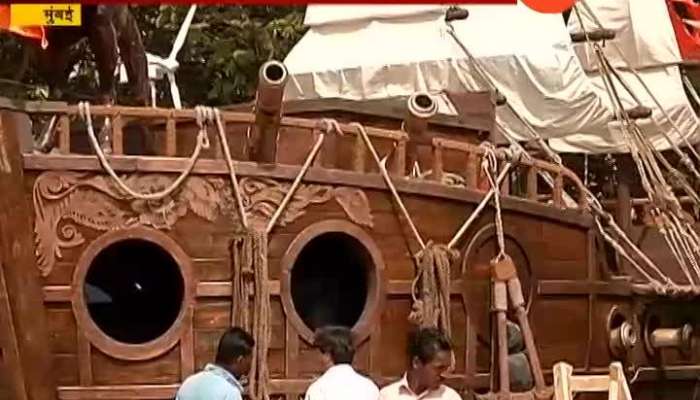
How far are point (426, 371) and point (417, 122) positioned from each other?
2317mm

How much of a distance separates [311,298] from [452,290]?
2.13 ft

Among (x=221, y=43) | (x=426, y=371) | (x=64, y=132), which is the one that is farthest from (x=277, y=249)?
(x=221, y=43)

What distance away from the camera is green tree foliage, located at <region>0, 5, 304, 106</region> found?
14852 millimetres

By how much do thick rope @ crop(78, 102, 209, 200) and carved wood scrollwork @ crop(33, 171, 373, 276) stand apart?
0.03 metres

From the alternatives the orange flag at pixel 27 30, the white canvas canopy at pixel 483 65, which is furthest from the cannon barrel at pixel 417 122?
the white canvas canopy at pixel 483 65

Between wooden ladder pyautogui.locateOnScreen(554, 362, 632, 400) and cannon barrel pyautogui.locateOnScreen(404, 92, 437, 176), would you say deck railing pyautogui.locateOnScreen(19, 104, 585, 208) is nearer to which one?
cannon barrel pyautogui.locateOnScreen(404, 92, 437, 176)

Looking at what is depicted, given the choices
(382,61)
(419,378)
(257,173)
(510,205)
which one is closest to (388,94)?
(382,61)

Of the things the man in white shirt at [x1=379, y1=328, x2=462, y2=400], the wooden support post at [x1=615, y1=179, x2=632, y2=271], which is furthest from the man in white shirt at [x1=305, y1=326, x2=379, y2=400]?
the wooden support post at [x1=615, y1=179, x2=632, y2=271]

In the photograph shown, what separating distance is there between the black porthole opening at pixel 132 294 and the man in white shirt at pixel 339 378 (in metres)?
1.83

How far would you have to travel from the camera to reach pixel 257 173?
6.66m

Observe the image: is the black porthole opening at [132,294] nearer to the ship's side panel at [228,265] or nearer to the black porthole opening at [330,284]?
the ship's side panel at [228,265]

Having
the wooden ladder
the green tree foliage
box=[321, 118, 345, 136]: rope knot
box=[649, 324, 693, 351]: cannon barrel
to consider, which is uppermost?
the green tree foliage

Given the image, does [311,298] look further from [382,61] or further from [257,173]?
[382,61]

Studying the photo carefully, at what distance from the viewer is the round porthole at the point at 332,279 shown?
22.2 ft
